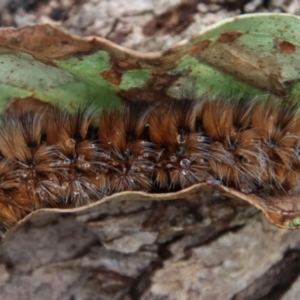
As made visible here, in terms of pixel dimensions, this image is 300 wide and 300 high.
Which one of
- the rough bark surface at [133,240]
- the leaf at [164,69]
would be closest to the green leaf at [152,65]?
the leaf at [164,69]

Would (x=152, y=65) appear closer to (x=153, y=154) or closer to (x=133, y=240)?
(x=153, y=154)

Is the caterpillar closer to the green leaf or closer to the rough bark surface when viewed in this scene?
the green leaf

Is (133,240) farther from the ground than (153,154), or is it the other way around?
(153,154)

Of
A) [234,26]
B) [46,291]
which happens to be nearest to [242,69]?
[234,26]

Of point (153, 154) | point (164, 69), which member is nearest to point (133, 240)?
point (153, 154)

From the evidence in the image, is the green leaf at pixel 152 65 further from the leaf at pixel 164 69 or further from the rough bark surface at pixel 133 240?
the rough bark surface at pixel 133 240

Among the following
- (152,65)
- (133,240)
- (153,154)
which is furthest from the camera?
(133,240)
